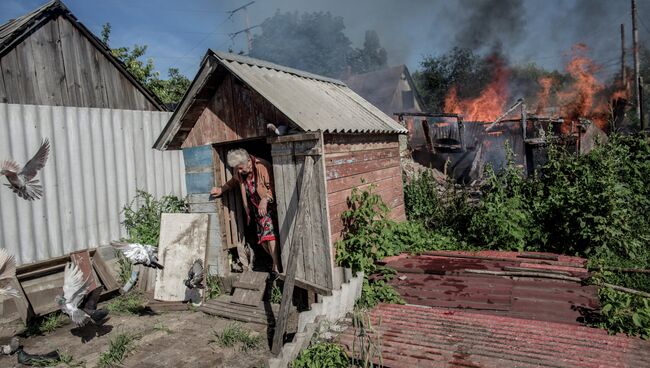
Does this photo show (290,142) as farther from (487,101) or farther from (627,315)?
(487,101)

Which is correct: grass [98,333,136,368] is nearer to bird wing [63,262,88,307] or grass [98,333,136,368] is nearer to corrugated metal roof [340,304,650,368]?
bird wing [63,262,88,307]

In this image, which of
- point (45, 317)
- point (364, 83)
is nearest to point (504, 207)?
point (45, 317)

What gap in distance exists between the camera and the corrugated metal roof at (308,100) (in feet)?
18.9

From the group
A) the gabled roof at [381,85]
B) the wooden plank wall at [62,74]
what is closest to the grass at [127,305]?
the wooden plank wall at [62,74]

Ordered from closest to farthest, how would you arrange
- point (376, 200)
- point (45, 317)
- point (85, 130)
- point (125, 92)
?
1. point (376, 200)
2. point (45, 317)
3. point (85, 130)
4. point (125, 92)

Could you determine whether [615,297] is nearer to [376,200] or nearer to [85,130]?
[376,200]

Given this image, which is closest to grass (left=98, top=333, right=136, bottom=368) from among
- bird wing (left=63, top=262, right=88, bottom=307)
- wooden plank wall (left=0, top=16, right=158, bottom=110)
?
bird wing (left=63, top=262, right=88, bottom=307)

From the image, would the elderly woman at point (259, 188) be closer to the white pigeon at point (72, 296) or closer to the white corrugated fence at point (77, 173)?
the white pigeon at point (72, 296)

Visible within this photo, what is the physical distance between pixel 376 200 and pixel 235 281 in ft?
10.1

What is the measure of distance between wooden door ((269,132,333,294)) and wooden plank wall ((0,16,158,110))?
17.6ft

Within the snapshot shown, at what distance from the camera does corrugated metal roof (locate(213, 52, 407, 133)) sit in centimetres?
577

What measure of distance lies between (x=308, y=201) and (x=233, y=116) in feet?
6.84

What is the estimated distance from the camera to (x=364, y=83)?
3716 centimetres

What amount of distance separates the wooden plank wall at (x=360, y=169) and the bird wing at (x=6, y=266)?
4.32m
